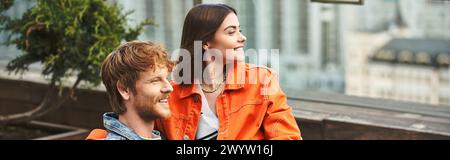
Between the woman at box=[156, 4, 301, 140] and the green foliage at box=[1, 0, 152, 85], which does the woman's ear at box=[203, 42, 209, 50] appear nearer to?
the woman at box=[156, 4, 301, 140]

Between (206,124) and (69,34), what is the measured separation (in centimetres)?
254

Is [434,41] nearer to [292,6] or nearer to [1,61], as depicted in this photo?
[292,6]

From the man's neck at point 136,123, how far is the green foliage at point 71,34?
102 inches

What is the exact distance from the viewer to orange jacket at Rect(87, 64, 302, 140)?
3092 millimetres

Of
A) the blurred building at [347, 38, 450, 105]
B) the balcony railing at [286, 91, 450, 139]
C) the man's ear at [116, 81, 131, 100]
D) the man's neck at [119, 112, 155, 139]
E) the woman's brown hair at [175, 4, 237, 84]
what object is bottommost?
the balcony railing at [286, 91, 450, 139]

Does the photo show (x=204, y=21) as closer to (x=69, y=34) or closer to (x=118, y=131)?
(x=118, y=131)

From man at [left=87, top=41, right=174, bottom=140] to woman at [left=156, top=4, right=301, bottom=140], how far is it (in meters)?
0.27

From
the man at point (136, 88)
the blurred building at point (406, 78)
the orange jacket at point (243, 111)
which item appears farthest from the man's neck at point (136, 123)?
the blurred building at point (406, 78)

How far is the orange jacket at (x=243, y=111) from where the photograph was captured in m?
3.09

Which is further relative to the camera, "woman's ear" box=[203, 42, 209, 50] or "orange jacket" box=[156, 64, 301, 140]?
"woman's ear" box=[203, 42, 209, 50]

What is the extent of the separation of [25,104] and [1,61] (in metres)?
0.67

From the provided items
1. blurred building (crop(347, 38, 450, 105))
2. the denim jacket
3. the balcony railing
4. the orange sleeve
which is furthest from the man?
blurred building (crop(347, 38, 450, 105))

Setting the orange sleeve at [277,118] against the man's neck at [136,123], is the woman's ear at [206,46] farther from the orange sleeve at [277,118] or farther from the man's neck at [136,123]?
the man's neck at [136,123]
